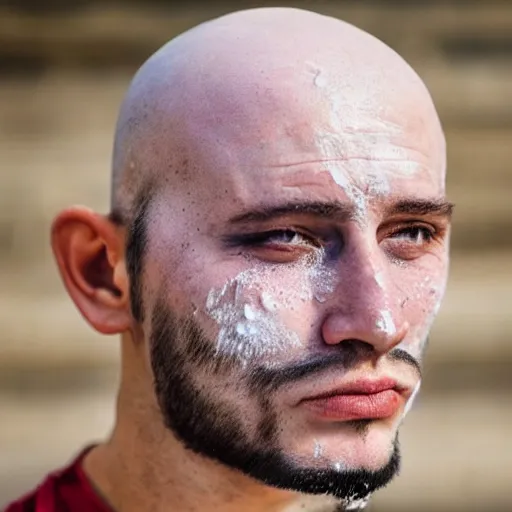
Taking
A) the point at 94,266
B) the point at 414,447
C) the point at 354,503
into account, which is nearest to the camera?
the point at 354,503

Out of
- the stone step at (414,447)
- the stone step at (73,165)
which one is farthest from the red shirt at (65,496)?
the stone step at (73,165)

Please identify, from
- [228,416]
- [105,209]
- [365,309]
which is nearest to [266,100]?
[365,309]

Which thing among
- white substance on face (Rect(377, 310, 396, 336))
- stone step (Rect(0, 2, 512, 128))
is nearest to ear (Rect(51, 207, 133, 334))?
white substance on face (Rect(377, 310, 396, 336))

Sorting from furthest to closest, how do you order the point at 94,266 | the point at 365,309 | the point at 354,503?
1. the point at 94,266
2. the point at 354,503
3. the point at 365,309

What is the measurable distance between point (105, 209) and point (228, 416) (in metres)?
1.48

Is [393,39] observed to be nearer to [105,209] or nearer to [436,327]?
[436,327]

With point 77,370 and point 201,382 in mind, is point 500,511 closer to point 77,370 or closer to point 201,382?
point 77,370

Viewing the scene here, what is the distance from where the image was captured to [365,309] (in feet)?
3.52

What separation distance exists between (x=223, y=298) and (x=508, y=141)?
1.74m

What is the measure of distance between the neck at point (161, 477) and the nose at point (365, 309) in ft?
0.79

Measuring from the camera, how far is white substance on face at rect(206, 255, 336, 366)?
1.11 metres

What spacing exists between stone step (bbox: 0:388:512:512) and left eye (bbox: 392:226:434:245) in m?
1.35

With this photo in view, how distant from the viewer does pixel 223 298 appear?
1137 mm

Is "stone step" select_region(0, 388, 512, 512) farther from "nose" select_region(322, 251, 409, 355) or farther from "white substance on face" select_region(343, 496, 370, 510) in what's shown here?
"nose" select_region(322, 251, 409, 355)
